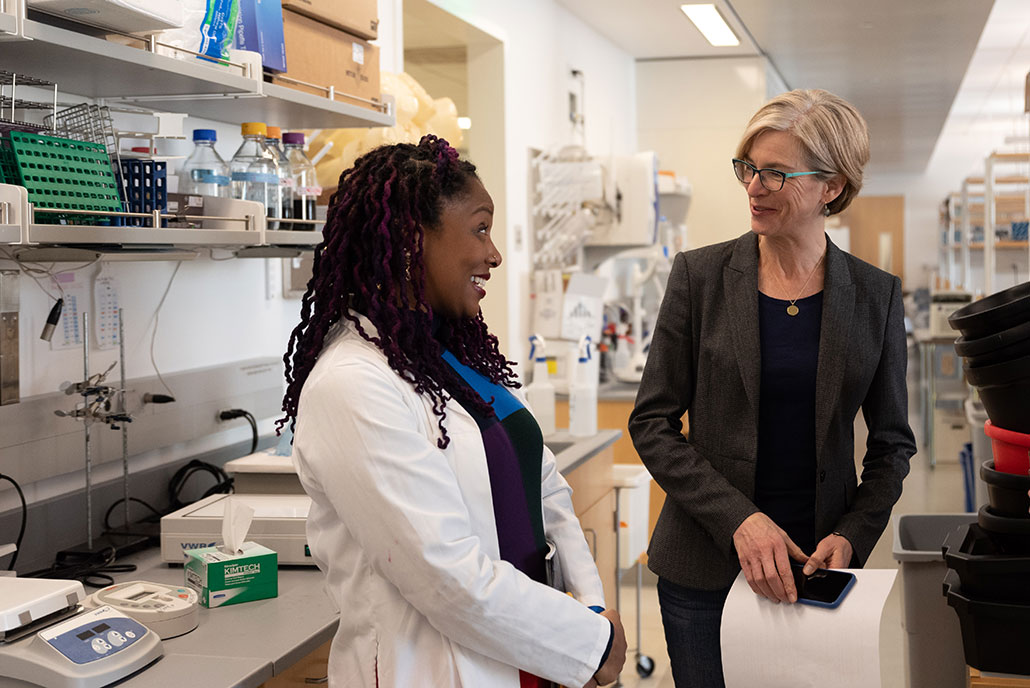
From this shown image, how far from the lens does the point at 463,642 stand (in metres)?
1.33

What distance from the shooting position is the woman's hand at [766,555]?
1.55 m

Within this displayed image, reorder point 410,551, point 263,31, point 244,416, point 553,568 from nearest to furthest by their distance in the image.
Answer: point 410,551 < point 553,568 < point 263,31 < point 244,416

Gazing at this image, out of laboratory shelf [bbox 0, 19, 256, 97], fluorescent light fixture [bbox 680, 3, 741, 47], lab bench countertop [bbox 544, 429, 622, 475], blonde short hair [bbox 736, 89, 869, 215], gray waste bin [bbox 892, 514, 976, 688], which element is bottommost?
gray waste bin [bbox 892, 514, 976, 688]

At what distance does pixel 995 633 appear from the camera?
1.56 m

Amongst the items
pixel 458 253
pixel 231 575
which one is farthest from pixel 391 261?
pixel 231 575

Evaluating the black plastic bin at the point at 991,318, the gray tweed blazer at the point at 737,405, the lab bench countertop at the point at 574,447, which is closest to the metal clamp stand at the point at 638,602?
the lab bench countertop at the point at 574,447

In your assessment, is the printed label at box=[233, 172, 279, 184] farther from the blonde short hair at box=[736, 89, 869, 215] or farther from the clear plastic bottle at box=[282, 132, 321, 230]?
the blonde short hair at box=[736, 89, 869, 215]

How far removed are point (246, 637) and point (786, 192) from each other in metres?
1.12

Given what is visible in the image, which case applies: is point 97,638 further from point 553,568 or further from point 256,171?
point 256,171

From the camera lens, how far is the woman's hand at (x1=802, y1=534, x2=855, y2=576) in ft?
5.24

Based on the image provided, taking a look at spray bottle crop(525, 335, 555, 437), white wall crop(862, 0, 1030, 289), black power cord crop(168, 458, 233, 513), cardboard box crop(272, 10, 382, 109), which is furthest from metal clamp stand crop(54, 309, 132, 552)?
white wall crop(862, 0, 1030, 289)

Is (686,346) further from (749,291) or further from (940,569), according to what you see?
(940,569)

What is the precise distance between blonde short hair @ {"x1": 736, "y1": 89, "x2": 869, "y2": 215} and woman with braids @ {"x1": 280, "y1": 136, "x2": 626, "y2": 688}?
515 mm

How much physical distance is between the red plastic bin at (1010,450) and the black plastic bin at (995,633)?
0.68 ft
